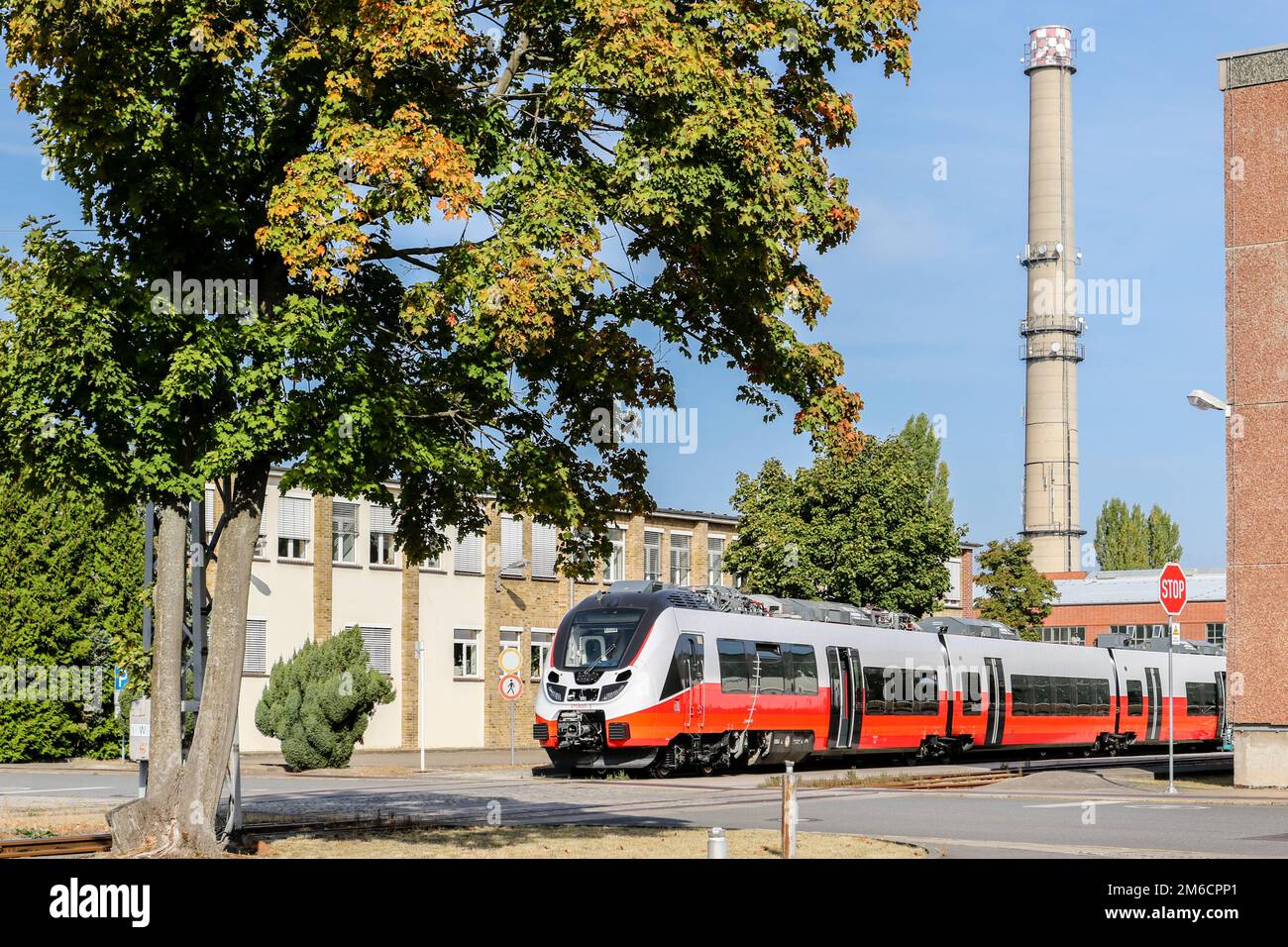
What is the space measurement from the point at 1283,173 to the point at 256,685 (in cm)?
3151

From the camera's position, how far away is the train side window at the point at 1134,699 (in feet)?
160

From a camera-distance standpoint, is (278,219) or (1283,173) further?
(1283,173)

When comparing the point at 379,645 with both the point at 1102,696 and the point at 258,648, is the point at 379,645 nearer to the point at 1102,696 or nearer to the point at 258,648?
the point at 258,648

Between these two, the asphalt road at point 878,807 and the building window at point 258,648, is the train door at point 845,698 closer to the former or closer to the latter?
the asphalt road at point 878,807

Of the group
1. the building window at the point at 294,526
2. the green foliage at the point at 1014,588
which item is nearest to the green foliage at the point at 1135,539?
the green foliage at the point at 1014,588

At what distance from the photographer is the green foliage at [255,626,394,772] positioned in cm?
3675

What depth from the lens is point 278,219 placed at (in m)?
13.0

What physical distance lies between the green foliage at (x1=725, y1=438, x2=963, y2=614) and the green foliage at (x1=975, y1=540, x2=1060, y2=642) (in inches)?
749

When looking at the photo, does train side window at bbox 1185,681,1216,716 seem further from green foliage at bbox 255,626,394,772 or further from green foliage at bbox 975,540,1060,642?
green foliage at bbox 255,626,394,772

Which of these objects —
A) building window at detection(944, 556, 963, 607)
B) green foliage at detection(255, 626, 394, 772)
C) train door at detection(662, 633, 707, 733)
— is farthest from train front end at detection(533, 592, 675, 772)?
building window at detection(944, 556, 963, 607)

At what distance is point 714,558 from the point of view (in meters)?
63.7

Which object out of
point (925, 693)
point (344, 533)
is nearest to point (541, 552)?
point (344, 533)

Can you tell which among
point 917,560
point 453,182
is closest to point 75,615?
point 917,560
